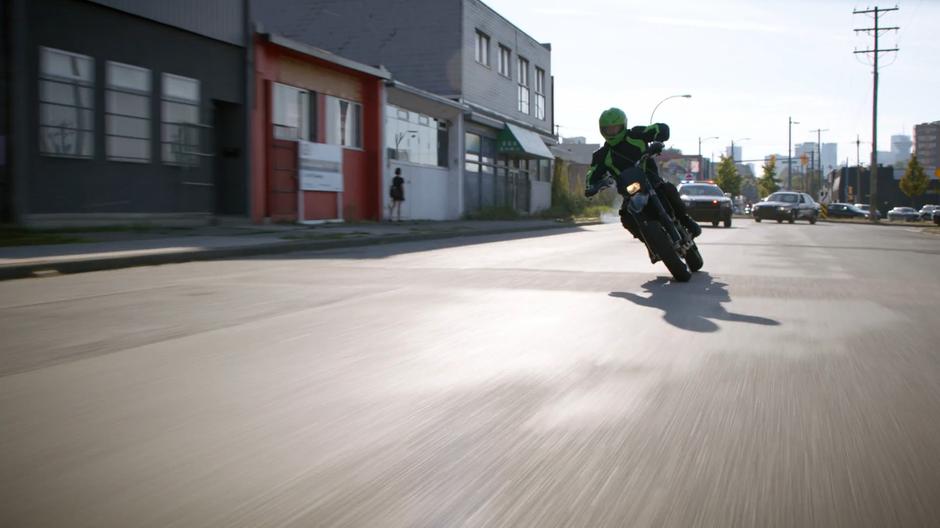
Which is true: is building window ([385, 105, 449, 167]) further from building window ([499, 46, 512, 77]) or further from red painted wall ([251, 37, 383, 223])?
building window ([499, 46, 512, 77])

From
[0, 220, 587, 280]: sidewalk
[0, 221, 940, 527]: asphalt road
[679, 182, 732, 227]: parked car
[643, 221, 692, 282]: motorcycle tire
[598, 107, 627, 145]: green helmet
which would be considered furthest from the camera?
[679, 182, 732, 227]: parked car

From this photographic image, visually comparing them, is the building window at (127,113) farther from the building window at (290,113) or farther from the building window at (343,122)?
the building window at (343,122)

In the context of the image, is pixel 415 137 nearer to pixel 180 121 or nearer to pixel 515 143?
pixel 515 143

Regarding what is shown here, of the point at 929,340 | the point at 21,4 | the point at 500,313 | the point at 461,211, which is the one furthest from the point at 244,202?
the point at 929,340

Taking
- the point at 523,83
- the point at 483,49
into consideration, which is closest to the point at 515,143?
the point at 483,49

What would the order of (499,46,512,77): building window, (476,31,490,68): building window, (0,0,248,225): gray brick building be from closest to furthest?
1. (0,0,248,225): gray brick building
2. (476,31,490,68): building window
3. (499,46,512,77): building window

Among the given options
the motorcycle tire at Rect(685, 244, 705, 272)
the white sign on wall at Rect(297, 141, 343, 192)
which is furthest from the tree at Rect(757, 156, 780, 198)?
the motorcycle tire at Rect(685, 244, 705, 272)

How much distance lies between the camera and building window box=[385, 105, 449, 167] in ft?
93.8

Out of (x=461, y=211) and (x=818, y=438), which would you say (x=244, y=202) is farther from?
(x=818, y=438)

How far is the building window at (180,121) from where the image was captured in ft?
60.4

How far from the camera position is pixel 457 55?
34.2 metres

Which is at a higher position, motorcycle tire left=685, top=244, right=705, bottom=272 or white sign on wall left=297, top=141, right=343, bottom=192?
white sign on wall left=297, top=141, right=343, bottom=192

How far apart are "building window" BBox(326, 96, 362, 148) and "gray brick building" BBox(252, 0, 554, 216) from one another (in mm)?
6552

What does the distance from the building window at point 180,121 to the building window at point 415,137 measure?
924cm
